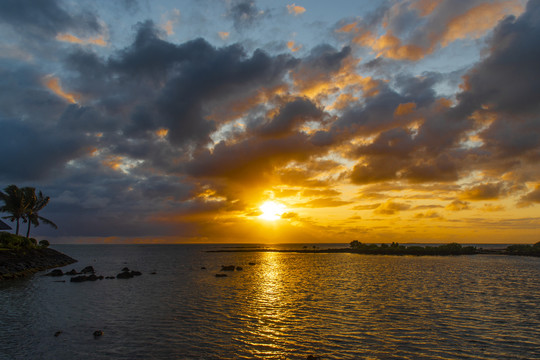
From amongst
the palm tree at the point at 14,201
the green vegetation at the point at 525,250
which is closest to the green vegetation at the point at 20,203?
the palm tree at the point at 14,201

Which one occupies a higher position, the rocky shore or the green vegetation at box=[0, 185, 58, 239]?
the green vegetation at box=[0, 185, 58, 239]

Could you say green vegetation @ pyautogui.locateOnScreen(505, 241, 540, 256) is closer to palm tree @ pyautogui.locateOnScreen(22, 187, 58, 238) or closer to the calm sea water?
the calm sea water

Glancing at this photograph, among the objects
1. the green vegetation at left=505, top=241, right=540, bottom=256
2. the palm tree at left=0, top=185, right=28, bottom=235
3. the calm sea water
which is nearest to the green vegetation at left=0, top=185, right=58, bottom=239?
the palm tree at left=0, top=185, right=28, bottom=235

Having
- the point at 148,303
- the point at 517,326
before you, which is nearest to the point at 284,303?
the point at 148,303

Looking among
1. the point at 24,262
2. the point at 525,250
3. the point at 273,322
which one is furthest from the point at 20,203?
the point at 525,250

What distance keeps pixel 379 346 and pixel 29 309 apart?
35.8 meters

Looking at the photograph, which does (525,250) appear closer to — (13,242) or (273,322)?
(273,322)

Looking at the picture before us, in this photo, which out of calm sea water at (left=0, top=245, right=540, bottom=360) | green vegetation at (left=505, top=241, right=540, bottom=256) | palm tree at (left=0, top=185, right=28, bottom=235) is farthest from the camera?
green vegetation at (left=505, top=241, right=540, bottom=256)

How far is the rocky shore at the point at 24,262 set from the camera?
58500 millimetres

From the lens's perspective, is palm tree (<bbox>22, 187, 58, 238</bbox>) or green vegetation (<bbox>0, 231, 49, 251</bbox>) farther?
palm tree (<bbox>22, 187, 58, 238</bbox>)

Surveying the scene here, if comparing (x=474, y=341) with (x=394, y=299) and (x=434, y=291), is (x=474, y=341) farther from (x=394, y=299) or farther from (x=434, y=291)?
(x=434, y=291)

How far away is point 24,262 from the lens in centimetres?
6794

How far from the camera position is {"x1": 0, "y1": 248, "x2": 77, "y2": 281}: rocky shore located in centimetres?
5850

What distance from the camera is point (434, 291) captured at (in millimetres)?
44125
